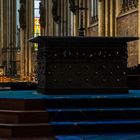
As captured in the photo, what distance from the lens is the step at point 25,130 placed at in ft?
25.4

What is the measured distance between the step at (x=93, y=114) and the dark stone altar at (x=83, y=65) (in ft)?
4.70

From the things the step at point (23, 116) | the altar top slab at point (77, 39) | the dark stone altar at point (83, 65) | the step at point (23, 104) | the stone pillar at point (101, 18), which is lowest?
the step at point (23, 116)

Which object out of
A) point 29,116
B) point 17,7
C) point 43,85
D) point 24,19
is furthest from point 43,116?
point 17,7

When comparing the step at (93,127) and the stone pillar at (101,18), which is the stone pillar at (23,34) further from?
the step at (93,127)

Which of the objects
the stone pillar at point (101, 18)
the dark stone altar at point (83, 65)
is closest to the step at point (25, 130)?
the dark stone altar at point (83, 65)

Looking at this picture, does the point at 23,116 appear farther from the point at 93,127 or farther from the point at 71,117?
the point at 93,127

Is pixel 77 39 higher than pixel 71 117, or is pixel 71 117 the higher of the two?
pixel 77 39

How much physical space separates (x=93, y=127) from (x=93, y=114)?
0.97ft

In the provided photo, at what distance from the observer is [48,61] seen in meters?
9.69

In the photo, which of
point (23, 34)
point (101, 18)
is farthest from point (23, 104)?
point (23, 34)

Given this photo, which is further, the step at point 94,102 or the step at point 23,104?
the step at point 94,102

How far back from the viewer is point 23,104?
808 cm

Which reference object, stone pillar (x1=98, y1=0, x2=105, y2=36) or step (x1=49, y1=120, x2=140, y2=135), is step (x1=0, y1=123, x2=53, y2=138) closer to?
step (x1=49, y1=120, x2=140, y2=135)

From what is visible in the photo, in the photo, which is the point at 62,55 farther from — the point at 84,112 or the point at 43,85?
the point at 84,112
